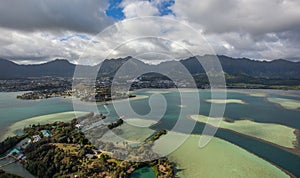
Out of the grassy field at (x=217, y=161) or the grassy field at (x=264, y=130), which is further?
the grassy field at (x=264, y=130)

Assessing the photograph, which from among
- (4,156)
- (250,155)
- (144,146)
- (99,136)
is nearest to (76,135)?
(99,136)

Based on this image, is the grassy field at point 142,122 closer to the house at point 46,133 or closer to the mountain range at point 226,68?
the house at point 46,133

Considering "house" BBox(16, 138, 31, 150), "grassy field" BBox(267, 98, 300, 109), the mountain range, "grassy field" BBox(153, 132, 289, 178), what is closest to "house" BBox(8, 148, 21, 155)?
"house" BBox(16, 138, 31, 150)

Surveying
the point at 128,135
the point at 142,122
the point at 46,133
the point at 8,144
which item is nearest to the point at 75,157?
the point at 128,135

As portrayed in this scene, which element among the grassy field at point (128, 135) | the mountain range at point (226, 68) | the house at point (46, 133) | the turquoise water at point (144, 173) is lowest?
the turquoise water at point (144, 173)

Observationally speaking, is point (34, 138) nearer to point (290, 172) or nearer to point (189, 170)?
point (189, 170)

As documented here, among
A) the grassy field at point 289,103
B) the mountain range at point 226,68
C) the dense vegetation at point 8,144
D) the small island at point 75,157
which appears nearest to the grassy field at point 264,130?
the small island at point 75,157

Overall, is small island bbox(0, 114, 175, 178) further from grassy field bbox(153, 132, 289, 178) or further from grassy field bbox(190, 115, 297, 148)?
grassy field bbox(190, 115, 297, 148)
